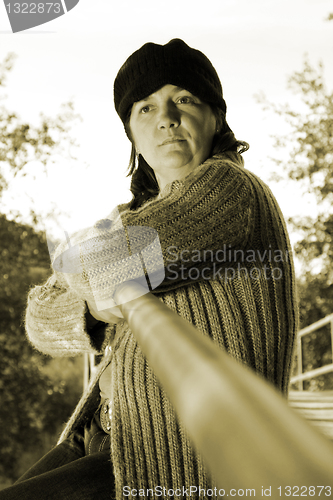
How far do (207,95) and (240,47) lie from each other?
5.64 feet

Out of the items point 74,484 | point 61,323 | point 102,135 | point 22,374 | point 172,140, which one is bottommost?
point 22,374

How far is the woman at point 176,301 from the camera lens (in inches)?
16.6

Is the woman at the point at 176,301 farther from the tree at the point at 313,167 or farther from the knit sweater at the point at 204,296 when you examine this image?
the tree at the point at 313,167

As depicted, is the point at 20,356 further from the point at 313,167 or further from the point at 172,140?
the point at 172,140

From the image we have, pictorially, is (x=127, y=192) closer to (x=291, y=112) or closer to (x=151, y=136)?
(x=151, y=136)

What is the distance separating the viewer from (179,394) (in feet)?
0.33

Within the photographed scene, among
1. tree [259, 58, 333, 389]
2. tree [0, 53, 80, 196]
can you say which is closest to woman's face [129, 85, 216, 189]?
tree [0, 53, 80, 196]

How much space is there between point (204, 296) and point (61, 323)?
21cm

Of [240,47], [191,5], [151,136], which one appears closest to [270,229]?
[151,136]

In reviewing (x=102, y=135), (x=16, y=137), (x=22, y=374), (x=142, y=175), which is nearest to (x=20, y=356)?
(x=22, y=374)

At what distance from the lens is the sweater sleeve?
531mm

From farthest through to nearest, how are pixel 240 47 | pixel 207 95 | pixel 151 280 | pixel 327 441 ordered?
pixel 240 47
pixel 207 95
pixel 151 280
pixel 327 441

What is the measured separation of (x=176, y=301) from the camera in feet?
1.50

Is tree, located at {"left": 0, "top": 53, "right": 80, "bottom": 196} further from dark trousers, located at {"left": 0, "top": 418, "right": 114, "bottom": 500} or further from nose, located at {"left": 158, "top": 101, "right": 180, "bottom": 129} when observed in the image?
dark trousers, located at {"left": 0, "top": 418, "right": 114, "bottom": 500}
